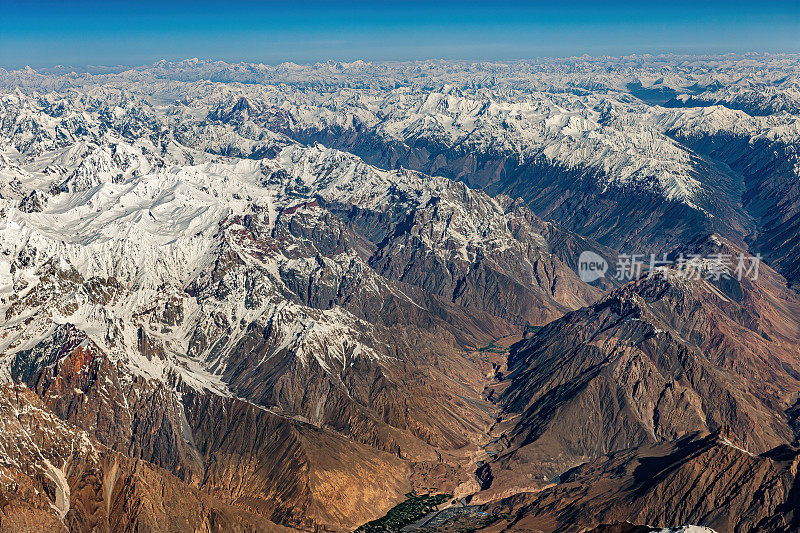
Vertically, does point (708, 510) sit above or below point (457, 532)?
above

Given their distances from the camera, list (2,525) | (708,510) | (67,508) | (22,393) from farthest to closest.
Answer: (708,510) < (22,393) < (67,508) < (2,525)

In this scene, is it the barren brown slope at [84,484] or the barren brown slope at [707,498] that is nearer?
the barren brown slope at [84,484]

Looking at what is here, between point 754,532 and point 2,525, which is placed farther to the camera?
point 754,532

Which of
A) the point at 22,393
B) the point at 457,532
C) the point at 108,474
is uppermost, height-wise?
the point at 22,393

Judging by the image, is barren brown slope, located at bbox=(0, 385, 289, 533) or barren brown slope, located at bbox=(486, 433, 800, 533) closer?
barren brown slope, located at bbox=(0, 385, 289, 533)

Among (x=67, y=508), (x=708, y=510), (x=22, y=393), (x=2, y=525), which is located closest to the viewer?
(x=2, y=525)

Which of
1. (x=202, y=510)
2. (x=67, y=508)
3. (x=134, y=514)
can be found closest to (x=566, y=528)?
(x=202, y=510)

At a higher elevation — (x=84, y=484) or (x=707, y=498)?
(x=84, y=484)

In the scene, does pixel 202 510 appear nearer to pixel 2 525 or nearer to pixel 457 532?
pixel 2 525

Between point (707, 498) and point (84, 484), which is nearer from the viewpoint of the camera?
point (84, 484)
